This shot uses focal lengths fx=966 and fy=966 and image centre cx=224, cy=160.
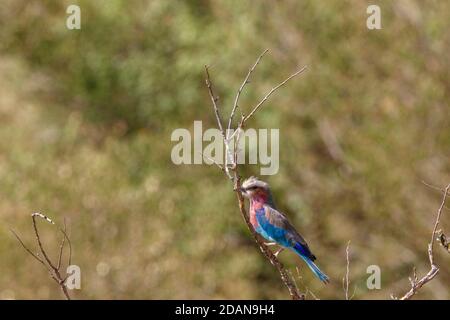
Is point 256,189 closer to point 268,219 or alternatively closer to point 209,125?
point 268,219

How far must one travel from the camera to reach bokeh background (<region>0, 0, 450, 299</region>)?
23.4 metres

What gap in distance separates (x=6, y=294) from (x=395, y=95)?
11.3 m

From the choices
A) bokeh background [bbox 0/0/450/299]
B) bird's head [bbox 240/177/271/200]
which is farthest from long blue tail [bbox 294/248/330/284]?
bokeh background [bbox 0/0/450/299]

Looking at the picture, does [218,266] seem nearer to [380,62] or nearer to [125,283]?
[125,283]

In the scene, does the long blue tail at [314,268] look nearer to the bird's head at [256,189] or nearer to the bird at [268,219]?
the bird at [268,219]

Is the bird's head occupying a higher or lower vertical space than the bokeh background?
lower

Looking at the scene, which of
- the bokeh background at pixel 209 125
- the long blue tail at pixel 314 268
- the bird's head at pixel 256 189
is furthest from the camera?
the bokeh background at pixel 209 125

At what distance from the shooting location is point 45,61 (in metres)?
35.9

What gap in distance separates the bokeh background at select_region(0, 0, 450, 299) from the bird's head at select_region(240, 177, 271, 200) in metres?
10.4

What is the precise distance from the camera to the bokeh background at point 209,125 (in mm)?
23438

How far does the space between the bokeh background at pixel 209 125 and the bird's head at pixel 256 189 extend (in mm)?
10354

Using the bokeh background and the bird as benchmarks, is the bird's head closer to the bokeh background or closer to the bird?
the bird

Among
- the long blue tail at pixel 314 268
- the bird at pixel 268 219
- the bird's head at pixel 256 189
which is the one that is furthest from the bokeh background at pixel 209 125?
the bird's head at pixel 256 189

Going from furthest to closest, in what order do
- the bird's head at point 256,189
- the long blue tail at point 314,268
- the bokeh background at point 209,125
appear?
the bokeh background at point 209,125 < the bird's head at point 256,189 < the long blue tail at point 314,268
